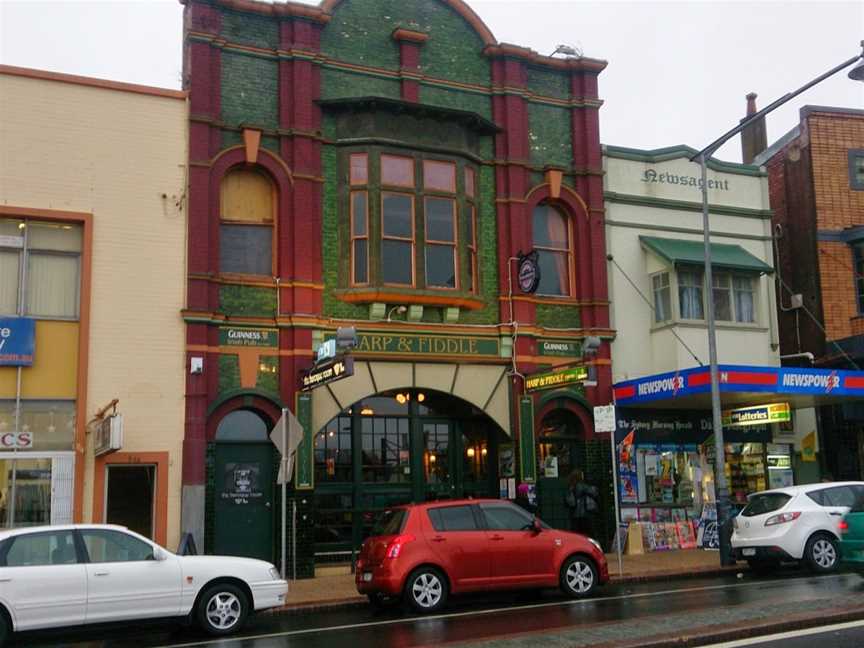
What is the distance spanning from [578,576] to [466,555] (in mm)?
1964

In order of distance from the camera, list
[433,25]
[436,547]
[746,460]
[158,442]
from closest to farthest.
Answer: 1. [436,547]
2. [158,442]
3. [433,25]
4. [746,460]

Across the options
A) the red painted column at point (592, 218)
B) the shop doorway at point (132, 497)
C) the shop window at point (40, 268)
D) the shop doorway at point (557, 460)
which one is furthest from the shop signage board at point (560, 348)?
the shop window at point (40, 268)

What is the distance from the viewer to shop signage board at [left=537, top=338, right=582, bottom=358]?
72.4 feet

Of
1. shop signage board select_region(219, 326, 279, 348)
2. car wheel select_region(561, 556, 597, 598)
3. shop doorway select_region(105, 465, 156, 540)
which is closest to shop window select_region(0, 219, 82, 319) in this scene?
shop signage board select_region(219, 326, 279, 348)

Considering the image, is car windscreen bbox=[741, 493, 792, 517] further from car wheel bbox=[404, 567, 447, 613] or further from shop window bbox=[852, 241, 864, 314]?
shop window bbox=[852, 241, 864, 314]

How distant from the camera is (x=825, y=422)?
83.9 ft

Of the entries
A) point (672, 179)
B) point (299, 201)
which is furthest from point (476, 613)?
point (672, 179)

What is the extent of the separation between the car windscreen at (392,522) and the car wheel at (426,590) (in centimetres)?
73

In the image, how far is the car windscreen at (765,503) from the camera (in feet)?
58.3

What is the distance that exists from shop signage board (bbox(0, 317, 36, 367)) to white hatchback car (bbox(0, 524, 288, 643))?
6.05 meters

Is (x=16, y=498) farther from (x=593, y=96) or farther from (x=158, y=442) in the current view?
(x=593, y=96)

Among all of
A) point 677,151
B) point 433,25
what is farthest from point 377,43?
point 677,151

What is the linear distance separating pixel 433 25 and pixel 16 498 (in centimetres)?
1322

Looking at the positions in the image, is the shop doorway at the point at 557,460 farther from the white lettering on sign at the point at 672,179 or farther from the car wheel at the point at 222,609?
the car wheel at the point at 222,609
